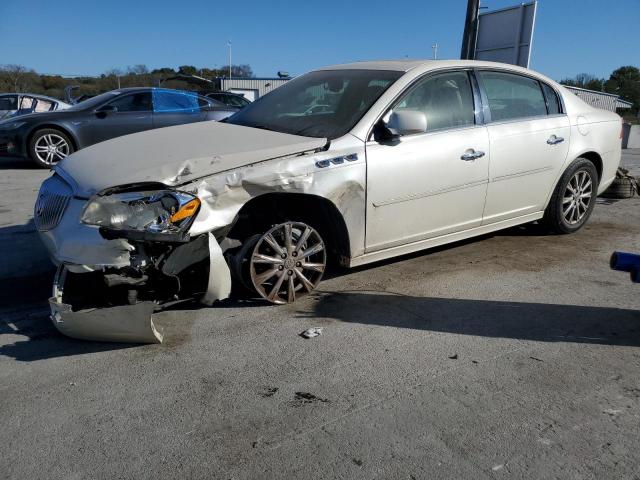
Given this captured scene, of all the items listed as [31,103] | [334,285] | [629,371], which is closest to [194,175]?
[334,285]

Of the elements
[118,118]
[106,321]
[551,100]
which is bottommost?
[106,321]

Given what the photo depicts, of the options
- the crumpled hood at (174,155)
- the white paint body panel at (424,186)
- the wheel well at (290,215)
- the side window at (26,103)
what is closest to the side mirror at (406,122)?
the white paint body panel at (424,186)

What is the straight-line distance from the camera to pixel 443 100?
434 cm

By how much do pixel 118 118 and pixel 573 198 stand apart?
7.98m

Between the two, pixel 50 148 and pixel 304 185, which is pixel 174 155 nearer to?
pixel 304 185

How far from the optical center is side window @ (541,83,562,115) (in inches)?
200

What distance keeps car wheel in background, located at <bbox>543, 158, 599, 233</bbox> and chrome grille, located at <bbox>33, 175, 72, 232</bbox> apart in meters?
4.31

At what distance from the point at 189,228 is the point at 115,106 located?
7855 millimetres

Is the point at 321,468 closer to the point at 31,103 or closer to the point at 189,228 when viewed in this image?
the point at 189,228

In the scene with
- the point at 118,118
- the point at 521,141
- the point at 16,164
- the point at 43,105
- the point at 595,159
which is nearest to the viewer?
the point at 521,141

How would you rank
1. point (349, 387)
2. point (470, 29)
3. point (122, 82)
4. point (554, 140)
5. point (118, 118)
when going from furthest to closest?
point (122, 82) → point (470, 29) → point (118, 118) → point (554, 140) → point (349, 387)

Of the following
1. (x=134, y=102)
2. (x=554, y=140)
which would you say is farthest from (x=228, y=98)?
(x=554, y=140)

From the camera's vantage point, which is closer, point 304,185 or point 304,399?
point 304,399

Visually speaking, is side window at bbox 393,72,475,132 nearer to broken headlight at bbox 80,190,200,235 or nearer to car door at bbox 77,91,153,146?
broken headlight at bbox 80,190,200,235
